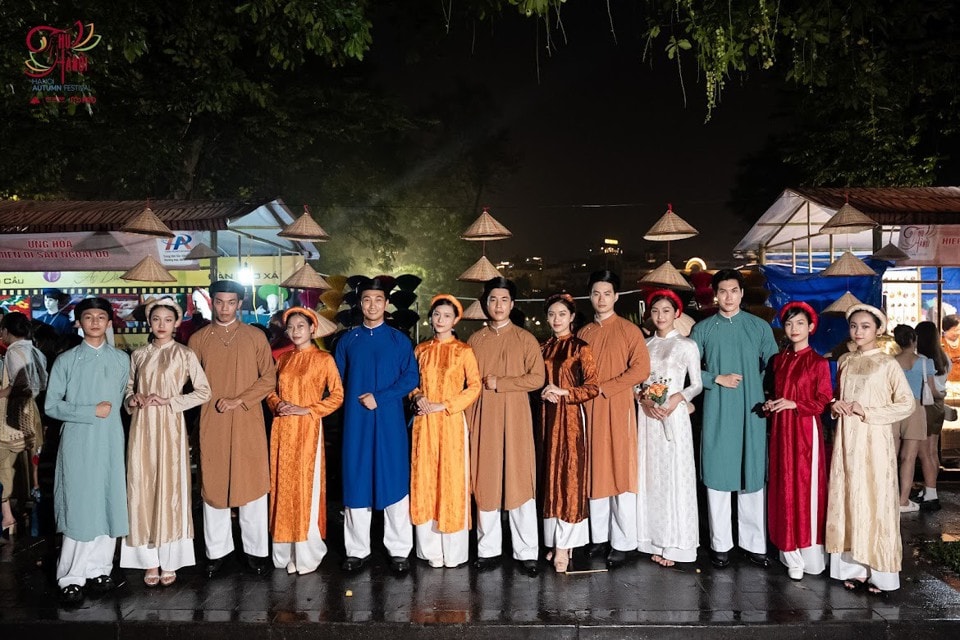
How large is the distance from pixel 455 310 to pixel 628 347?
121cm

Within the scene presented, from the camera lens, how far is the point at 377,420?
4.60 meters

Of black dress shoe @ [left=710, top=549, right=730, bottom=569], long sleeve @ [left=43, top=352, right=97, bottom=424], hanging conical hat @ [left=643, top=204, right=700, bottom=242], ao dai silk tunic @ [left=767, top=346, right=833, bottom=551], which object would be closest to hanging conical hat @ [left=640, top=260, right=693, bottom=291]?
hanging conical hat @ [left=643, top=204, right=700, bottom=242]

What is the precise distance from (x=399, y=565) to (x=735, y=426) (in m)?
2.46

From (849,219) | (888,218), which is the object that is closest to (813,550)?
(849,219)

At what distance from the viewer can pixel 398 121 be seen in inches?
635

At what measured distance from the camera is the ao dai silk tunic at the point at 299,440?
452 cm

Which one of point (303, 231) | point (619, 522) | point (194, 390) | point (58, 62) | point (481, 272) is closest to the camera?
point (194, 390)

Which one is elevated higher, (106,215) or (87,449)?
(106,215)

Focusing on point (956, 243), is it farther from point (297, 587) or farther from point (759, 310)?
point (297, 587)

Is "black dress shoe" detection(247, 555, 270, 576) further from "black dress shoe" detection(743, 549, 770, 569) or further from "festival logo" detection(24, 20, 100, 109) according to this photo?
"festival logo" detection(24, 20, 100, 109)

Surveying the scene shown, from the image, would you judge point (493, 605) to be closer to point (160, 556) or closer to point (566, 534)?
point (566, 534)

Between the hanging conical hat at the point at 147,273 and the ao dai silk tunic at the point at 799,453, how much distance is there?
8.38 metres

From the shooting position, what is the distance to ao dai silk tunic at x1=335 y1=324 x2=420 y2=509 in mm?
4559

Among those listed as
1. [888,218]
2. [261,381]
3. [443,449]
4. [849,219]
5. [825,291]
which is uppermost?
[888,218]
